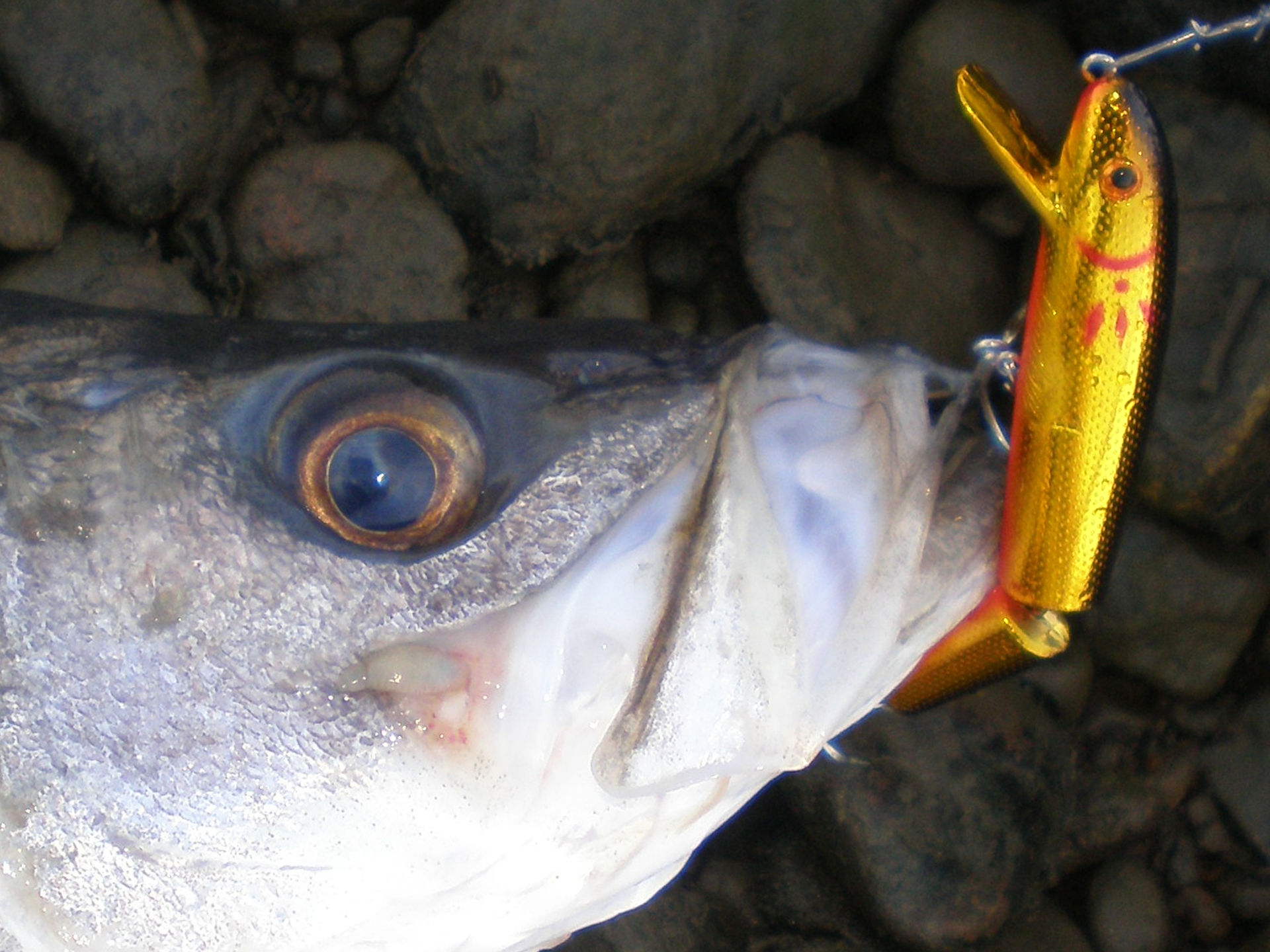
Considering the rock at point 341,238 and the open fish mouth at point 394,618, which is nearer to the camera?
the open fish mouth at point 394,618

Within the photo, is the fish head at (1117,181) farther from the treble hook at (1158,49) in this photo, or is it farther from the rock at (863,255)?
the rock at (863,255)

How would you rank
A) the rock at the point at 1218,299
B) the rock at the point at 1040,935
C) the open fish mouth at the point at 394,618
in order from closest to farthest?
the open fish mouth at the point at 394,618
the rock at the point at 1218,299
the rock at the point at 1040,935

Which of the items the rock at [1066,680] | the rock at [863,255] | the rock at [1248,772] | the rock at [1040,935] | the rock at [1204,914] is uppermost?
the rock at [863,255]

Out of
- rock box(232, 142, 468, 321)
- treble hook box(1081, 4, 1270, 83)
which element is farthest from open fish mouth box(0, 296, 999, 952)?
rock box(232, 142, 468, 321)

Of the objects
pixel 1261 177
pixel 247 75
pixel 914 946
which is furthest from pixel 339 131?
pixel 914 946

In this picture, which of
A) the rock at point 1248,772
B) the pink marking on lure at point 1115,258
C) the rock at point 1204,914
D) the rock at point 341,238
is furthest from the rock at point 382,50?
the rock at point 1204,914

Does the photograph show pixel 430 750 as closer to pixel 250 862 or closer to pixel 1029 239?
pixel 250 862
